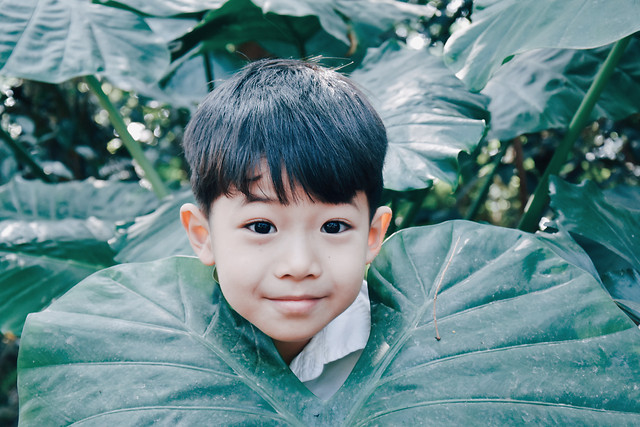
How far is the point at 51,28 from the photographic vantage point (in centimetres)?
96

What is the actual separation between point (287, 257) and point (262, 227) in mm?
48

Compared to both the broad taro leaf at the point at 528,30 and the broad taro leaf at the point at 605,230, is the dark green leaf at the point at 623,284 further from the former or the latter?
the broad taro leaf at the point at 528,30

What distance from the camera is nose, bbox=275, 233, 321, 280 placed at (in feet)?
1.91

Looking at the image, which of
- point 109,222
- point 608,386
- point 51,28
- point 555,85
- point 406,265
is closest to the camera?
point 608,386

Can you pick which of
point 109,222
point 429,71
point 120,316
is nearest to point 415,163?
point 429,71

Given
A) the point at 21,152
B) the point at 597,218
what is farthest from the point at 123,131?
the point at 597,218

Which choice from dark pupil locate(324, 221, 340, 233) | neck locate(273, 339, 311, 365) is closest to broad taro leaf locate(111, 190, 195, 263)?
neck locate(273, 339, 311, 365)

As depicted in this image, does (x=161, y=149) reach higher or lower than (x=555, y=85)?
lower

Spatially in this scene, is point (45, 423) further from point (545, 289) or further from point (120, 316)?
point (545, 289)

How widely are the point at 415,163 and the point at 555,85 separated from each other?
52cm

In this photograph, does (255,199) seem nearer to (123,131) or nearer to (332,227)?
(332,227)

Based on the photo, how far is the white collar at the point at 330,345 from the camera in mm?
747

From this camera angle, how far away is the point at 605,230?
2.86 ft

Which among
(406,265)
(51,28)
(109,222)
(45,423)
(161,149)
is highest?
(51,28)
